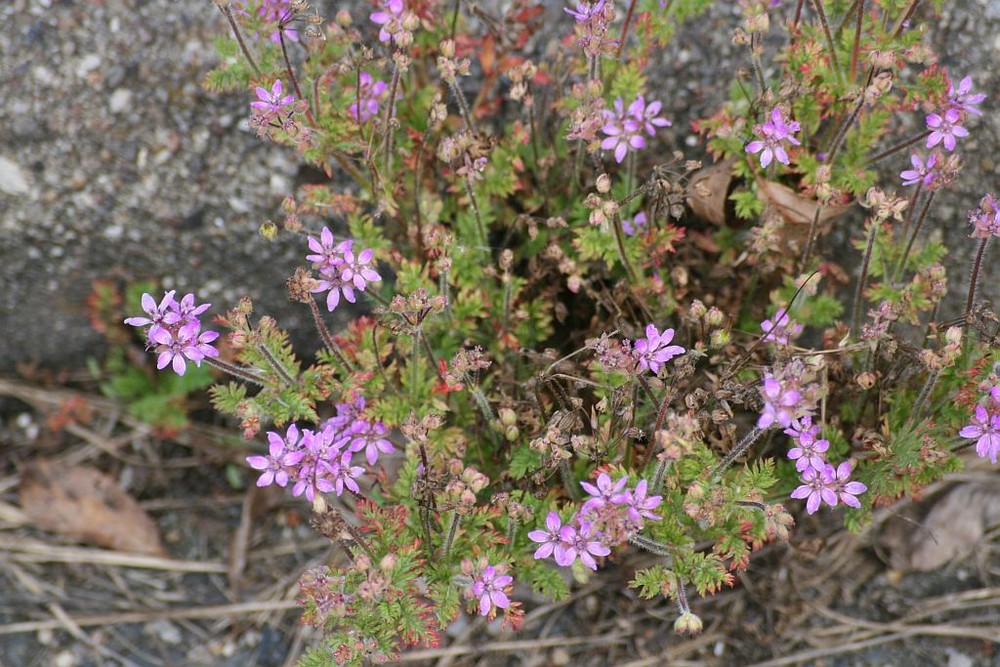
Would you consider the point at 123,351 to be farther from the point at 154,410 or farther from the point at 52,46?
the point at 52,46

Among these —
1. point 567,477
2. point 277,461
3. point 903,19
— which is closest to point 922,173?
point 903,19

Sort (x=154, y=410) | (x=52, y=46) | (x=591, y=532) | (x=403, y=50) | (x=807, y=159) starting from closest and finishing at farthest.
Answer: (x=591, y=532)
(x=403, y=50)
(x=807, y=159)
(x=52, y=46)
(x=154, y=410)

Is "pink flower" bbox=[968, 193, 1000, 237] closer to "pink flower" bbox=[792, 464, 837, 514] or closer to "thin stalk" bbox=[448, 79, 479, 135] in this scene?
"pink flower" bbox=[792, 464, 837, 514]

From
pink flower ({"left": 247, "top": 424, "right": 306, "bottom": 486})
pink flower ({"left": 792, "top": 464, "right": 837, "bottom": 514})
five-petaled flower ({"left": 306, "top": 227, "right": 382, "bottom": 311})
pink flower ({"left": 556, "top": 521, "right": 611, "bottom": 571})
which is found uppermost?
five-petaled flower ({"left": 306, "top": 227, "right": 382, "bottom": 311})

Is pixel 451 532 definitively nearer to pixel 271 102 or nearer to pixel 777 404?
pixel 777 404

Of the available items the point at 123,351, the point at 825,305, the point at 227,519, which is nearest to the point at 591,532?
the point at 825,305

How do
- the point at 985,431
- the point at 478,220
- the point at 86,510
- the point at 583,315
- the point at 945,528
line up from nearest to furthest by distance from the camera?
the point at 985,431
the point at 478,220
the point at 583,315
the point at 945,528
the point at 86,510

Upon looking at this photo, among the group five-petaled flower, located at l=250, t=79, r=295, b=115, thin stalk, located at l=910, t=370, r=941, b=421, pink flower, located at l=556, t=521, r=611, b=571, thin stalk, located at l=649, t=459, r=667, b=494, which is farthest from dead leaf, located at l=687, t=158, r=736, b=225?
five-petaled flower, located at l=250, t=79, r=295, b=115
